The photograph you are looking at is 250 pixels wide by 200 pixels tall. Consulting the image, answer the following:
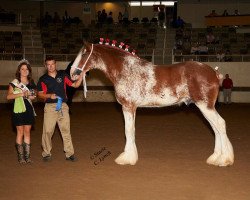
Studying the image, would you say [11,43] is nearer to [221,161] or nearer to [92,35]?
[92,35]

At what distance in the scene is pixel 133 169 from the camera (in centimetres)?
729

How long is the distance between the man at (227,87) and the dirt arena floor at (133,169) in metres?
8.13

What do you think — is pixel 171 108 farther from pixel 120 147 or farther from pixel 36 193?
pixel 36 193

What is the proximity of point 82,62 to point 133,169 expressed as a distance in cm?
220

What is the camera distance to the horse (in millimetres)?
7430

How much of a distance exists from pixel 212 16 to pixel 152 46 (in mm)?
4497

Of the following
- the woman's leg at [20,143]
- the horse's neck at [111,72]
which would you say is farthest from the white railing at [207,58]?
the woman's leg at [20,143]

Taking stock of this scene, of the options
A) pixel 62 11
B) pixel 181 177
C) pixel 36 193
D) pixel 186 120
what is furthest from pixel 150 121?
pixel 62 11

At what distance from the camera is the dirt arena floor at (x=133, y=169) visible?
593 centimetres

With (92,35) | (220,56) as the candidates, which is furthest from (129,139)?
(92,35)

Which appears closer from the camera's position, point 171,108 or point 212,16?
point 171,108

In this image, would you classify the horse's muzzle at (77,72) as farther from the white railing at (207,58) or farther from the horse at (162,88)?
the white railing at (207,58)

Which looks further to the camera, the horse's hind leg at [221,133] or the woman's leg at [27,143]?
the woman's leg at [27,143]

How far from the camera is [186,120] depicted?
1377 centimetres
